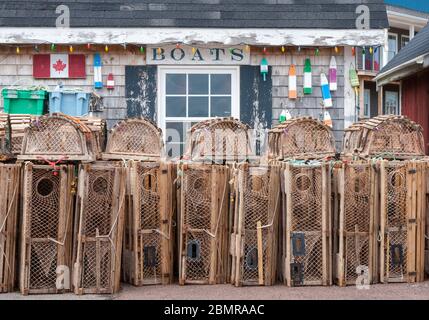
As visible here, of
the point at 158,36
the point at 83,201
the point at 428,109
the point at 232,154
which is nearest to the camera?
the point at 83,201

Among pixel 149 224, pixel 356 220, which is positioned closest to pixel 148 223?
pixel 149 224

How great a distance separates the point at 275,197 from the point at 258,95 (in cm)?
382

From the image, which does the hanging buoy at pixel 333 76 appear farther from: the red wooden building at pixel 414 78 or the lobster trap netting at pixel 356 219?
the lobster trap netting at pixel 356 219

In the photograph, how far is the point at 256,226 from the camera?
7383 millimetres

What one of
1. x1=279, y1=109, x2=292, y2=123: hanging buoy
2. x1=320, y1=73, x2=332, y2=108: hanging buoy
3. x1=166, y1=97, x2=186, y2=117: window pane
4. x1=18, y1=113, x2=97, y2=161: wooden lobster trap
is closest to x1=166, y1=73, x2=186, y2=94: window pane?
x1=166, y1=97, x2=186, y2=117: window pane

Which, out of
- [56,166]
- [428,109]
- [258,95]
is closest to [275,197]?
[56,166]

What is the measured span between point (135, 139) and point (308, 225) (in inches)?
98.3

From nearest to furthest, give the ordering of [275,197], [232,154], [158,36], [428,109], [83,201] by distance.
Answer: [83,201]
[275,197]
[232,154]
[158,36]
[428,109]

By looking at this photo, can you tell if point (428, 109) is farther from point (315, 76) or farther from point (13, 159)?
point (13, 159)

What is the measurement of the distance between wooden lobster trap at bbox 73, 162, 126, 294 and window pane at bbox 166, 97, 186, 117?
3.99 m

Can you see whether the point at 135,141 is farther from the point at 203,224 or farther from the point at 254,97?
the point at 254,97

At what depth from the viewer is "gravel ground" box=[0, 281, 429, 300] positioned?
666 centimetres

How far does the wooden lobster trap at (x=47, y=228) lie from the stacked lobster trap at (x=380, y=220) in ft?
9.41
